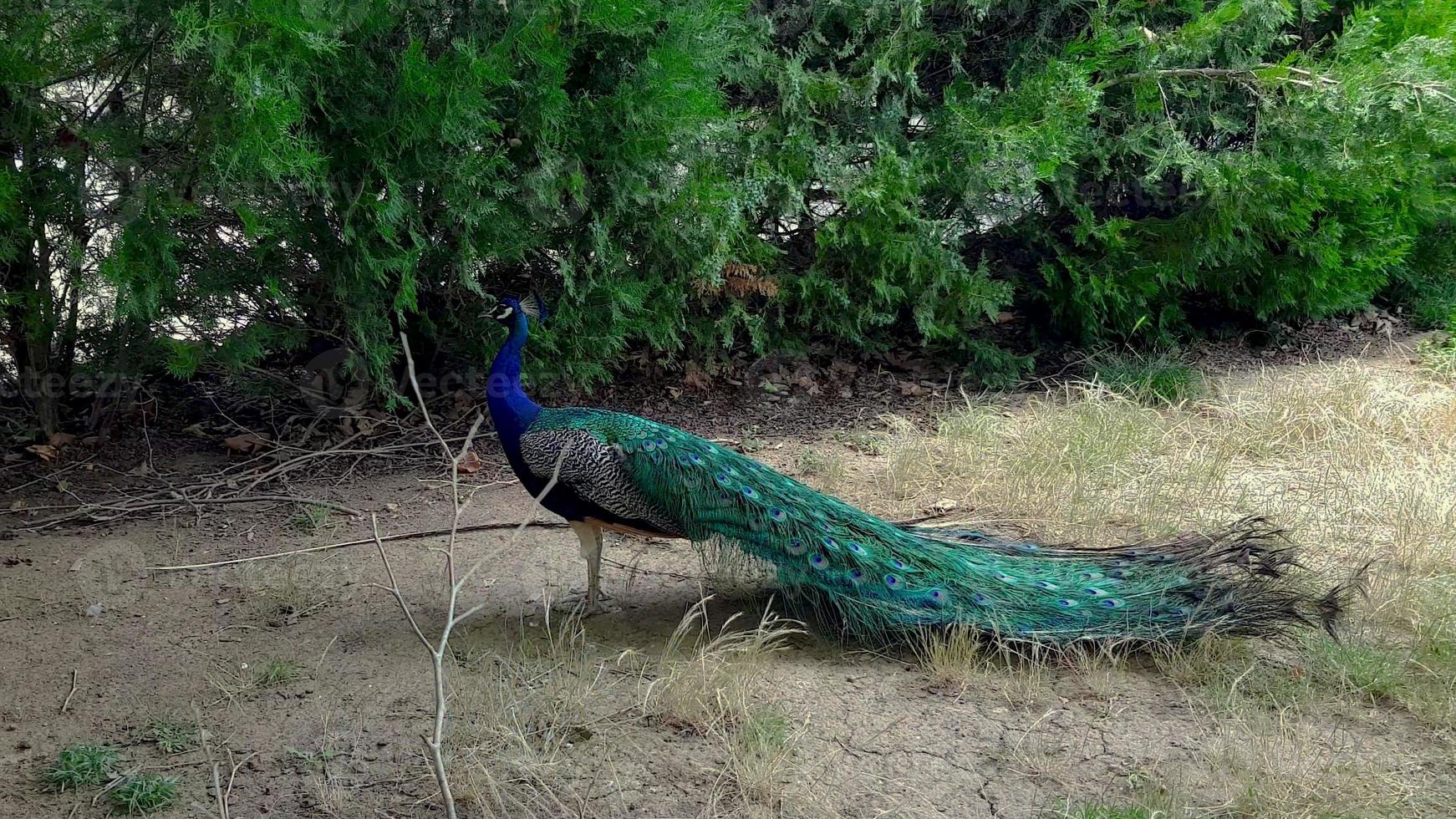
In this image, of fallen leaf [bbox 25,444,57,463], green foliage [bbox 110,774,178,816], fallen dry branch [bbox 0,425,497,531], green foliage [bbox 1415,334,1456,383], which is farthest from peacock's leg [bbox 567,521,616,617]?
green foliage [bbox 1415,334,1456,383]

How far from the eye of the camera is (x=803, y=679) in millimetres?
3402

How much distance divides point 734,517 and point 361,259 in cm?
222

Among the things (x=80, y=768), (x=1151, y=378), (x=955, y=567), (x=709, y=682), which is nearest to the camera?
(x=80, y=768)

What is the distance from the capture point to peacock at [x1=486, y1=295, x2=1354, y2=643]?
336 cm

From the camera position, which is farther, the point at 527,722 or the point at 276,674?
the point at 276,674

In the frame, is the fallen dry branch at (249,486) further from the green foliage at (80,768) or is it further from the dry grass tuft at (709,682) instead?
the green foliage at (80,768)

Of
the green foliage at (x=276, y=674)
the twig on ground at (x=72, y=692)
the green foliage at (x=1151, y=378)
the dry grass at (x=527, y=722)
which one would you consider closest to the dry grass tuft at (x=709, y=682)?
the dry grass at (x=527, y=722)

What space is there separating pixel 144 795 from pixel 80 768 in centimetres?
26

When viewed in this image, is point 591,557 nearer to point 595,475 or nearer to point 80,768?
point 595,475

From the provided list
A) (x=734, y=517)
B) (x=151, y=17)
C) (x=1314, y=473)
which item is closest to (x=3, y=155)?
(x=151, y=17)

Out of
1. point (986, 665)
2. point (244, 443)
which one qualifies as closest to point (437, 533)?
point (244, 443)

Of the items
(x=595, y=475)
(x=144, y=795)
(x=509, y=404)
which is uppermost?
(x=509, y=404)

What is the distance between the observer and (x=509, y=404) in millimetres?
3795

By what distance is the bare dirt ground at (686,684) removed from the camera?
2834 millimetres
